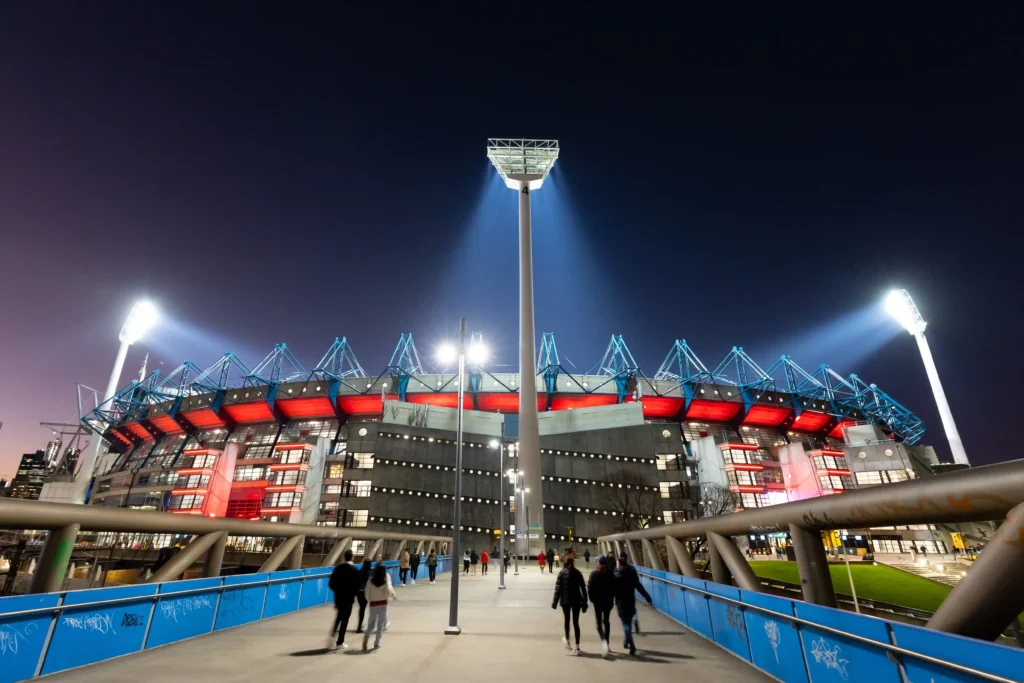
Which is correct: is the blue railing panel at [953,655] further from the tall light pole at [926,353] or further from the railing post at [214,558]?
the tall light pole at [926,353]

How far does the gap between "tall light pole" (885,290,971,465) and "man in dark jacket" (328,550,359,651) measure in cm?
11169

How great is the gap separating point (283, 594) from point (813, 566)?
12646mm

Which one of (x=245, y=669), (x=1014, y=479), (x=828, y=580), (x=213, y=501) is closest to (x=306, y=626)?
(x=245, y=669)

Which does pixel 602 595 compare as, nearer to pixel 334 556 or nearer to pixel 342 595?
pixel 342 595

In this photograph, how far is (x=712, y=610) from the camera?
980 centimetres

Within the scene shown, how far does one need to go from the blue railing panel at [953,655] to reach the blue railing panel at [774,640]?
7.81 feet

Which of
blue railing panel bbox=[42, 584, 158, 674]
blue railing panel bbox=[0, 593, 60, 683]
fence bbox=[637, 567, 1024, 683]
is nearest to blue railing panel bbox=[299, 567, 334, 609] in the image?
blue railing panel bbox=[42, 584, 158, 674]

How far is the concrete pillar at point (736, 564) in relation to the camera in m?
8.23

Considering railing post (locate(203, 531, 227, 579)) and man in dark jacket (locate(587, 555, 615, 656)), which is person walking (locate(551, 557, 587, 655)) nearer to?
man in dark jacket (locate(587, 555, 615, 656))

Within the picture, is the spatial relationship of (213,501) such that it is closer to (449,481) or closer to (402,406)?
(402,406)

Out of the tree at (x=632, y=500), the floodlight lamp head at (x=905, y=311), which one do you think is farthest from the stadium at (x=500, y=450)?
the floodlight lamp head at (x=905, y=311)

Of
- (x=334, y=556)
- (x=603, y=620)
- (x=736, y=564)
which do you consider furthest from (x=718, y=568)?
(x=334, y=556)

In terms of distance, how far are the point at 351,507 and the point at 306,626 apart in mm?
58197

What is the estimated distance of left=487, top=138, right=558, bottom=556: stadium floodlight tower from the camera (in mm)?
61562
